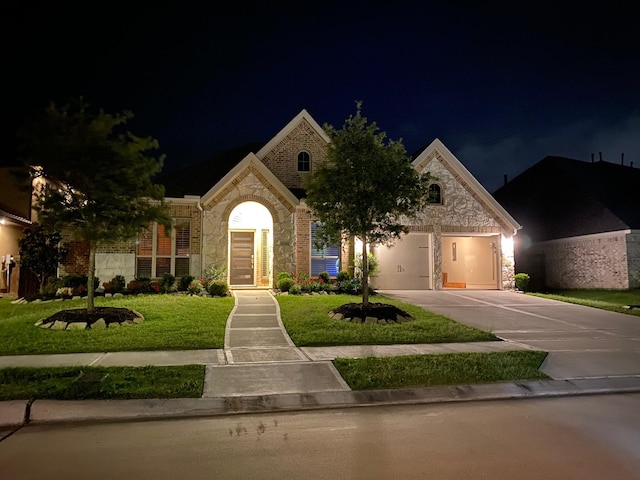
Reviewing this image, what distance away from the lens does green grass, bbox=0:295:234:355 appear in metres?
8.39

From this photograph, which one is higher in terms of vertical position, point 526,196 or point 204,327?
point 526,196

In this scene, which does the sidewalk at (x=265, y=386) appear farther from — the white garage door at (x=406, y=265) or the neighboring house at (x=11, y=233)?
the neighboring house at (x=11, y=233)

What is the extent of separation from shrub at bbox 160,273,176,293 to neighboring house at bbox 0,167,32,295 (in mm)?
6131

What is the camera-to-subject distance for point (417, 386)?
649 centimetres

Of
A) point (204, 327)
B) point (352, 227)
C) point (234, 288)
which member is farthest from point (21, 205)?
point (352, 227)

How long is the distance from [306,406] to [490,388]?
9.18 feet

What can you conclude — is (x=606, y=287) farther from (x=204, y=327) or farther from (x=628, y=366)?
(x=204, y=327)

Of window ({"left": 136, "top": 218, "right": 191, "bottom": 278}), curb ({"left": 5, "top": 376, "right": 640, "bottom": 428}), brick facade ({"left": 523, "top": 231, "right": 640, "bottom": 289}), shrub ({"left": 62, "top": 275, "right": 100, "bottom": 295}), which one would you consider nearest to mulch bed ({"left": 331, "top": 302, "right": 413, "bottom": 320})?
curb ({"left": 5, "top": 376, "right": 640, "bottom": 428})

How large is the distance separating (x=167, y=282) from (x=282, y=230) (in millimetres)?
4638

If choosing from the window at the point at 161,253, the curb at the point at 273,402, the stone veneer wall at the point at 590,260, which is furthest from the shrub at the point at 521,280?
the window at the point at 161,253

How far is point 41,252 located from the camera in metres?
15.6

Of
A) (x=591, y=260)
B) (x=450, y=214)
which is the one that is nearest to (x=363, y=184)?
(x=450, y=214)

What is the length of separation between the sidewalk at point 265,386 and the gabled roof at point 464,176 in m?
11.9

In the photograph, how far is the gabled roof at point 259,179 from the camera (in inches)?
659
